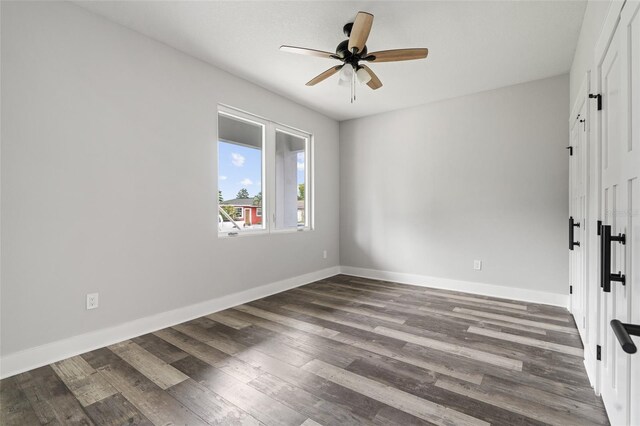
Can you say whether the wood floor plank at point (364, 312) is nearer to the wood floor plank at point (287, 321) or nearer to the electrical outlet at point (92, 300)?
the wood floor plank at point (287, 321)

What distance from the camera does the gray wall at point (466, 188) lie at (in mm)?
3557

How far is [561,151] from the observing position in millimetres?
3473

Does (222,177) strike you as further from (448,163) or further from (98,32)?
(448,163)

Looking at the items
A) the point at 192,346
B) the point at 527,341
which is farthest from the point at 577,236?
the point at 192,346

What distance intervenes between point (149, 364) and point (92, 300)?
2.46ft

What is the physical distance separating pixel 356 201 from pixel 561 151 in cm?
281

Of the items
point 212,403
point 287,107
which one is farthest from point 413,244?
point 212,403

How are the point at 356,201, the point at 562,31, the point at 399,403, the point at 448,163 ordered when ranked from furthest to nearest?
the point at 356,201 < the point at 448,163 < the point at 562,31 < the point at 399,403

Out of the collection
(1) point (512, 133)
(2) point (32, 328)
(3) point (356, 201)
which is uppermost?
(1) point (512, 133)

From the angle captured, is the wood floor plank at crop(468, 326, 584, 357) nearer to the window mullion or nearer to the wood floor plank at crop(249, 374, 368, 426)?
the wood floor plank at crop(249, 374, 368, 426)

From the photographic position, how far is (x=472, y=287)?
404 centimetres

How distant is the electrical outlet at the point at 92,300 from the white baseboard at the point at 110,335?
21 centimetres

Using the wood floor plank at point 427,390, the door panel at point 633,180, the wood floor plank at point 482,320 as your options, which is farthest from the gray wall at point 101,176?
the door panel at point 633,180

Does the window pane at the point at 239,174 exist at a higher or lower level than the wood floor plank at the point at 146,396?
higher
